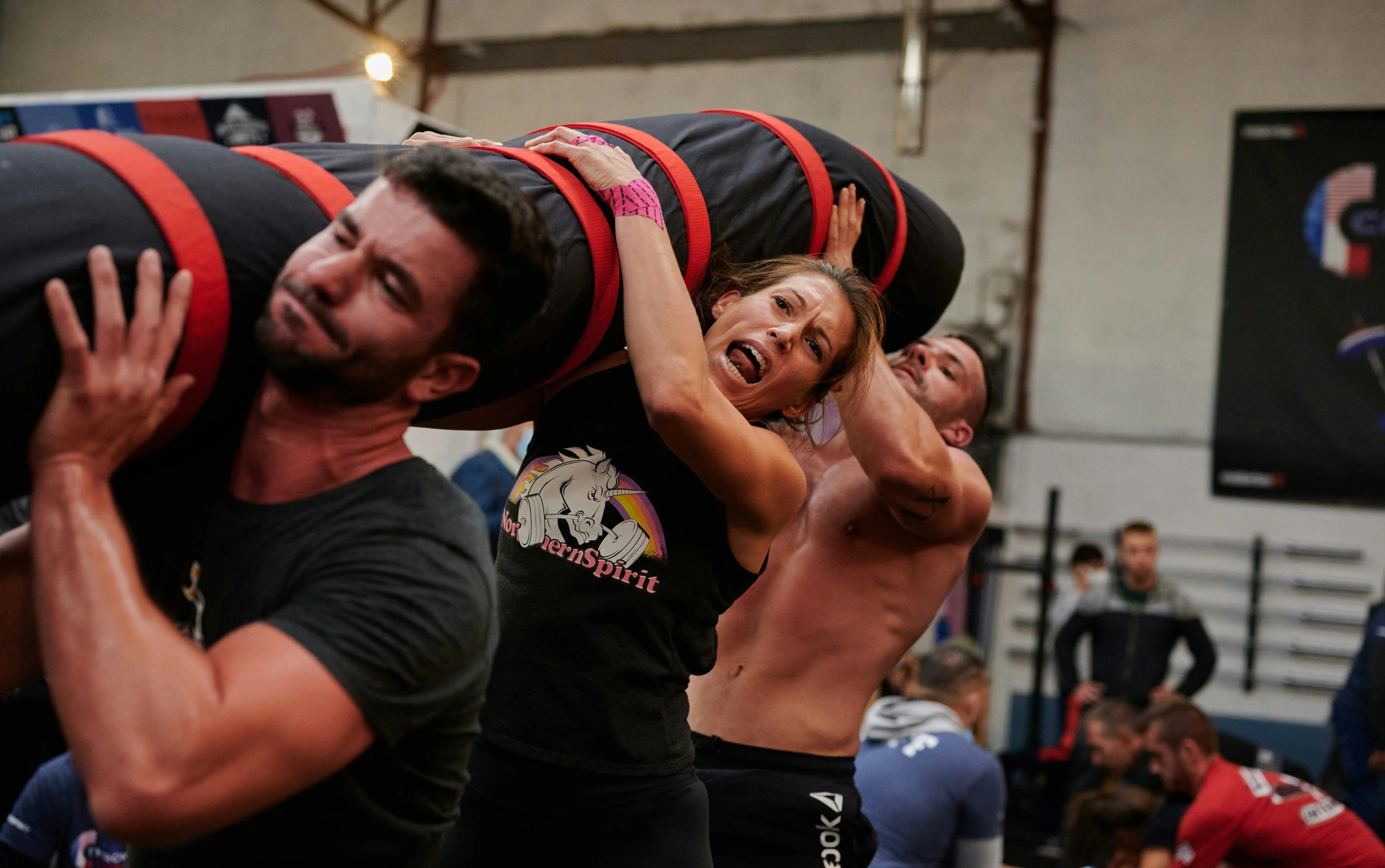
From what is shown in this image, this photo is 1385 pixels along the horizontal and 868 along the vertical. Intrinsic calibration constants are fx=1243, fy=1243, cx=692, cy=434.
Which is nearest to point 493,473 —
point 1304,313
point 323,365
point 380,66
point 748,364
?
point 748,364

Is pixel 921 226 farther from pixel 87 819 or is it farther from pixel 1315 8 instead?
pixel 1315 8

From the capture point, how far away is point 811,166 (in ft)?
6.81

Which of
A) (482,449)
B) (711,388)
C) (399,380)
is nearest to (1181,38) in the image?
(482,449)

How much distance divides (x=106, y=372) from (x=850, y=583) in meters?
1.80

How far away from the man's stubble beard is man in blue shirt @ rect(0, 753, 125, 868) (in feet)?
7.11

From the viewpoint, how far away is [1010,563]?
26.4 ft

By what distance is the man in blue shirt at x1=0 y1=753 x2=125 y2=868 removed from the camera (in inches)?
118

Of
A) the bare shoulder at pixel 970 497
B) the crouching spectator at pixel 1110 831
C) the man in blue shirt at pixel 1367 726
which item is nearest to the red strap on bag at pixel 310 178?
the bare shoulder at pixel 970 497

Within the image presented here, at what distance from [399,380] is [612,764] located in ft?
2.50

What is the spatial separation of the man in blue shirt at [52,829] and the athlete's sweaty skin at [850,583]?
61.5 inches

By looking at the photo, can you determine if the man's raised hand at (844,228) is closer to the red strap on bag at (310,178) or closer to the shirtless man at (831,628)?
the shirtless man at (831,628)

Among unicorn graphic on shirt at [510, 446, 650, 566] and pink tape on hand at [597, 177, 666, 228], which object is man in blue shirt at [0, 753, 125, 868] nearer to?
unicorn graphic on shirt at [510, 446, 650, 566]

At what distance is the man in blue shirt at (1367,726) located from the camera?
212 inches

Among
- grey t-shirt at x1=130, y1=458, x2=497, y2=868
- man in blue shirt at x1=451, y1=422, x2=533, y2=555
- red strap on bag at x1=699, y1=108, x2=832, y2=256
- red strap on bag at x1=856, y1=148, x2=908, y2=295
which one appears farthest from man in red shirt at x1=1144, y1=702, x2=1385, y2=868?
grey t-shirt at x1=130, y1=458, x2=497, y2=868
